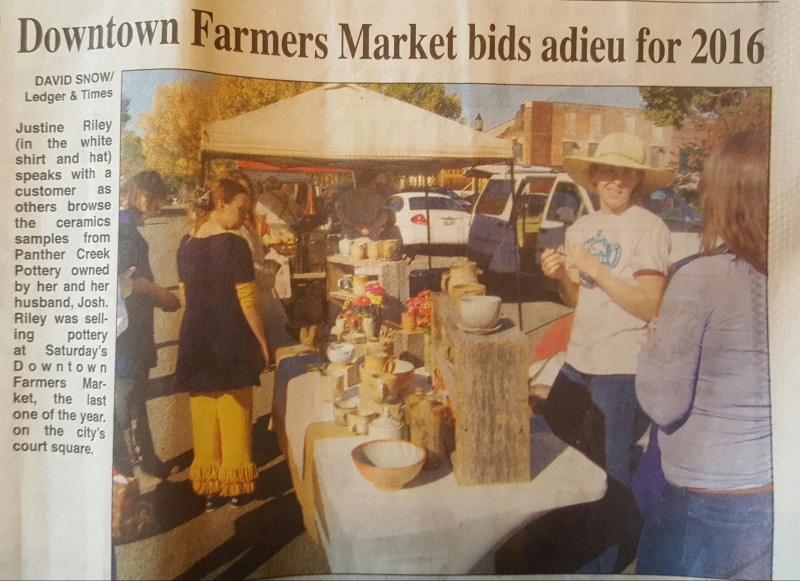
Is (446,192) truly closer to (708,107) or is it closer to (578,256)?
(578,256)

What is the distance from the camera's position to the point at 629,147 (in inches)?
21.3

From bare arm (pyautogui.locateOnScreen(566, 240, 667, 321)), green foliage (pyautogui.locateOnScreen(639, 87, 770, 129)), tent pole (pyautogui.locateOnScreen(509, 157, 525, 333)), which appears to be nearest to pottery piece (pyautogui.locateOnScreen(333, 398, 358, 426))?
tent pole (pyautogui.locateOnScreen(509, 157, 525, 333))

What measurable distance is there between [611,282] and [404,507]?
1.13ft

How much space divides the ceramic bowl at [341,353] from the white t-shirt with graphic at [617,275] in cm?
25

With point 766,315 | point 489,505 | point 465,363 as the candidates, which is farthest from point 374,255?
point 766,315

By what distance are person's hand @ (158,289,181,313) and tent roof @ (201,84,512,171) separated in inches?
7.0

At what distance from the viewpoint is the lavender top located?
0.53 m

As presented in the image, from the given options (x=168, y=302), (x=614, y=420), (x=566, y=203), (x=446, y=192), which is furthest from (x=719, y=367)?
(x=168, y=302)

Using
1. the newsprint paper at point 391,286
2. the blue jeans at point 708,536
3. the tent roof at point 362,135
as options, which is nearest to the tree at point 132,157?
the newsprint paper at point 391,286

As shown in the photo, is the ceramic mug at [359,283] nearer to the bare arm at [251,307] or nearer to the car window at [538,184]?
the bare arm at [251,307]

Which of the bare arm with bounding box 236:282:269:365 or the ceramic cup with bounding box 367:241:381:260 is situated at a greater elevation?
the ceramic cup with bounding box 367:241:381:260

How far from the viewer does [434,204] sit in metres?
0.53

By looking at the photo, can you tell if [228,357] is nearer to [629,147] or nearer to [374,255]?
[374,255]

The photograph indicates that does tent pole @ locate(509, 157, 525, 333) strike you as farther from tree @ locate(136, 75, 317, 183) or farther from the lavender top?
tree @ locate(136, 75, 317, 183)
